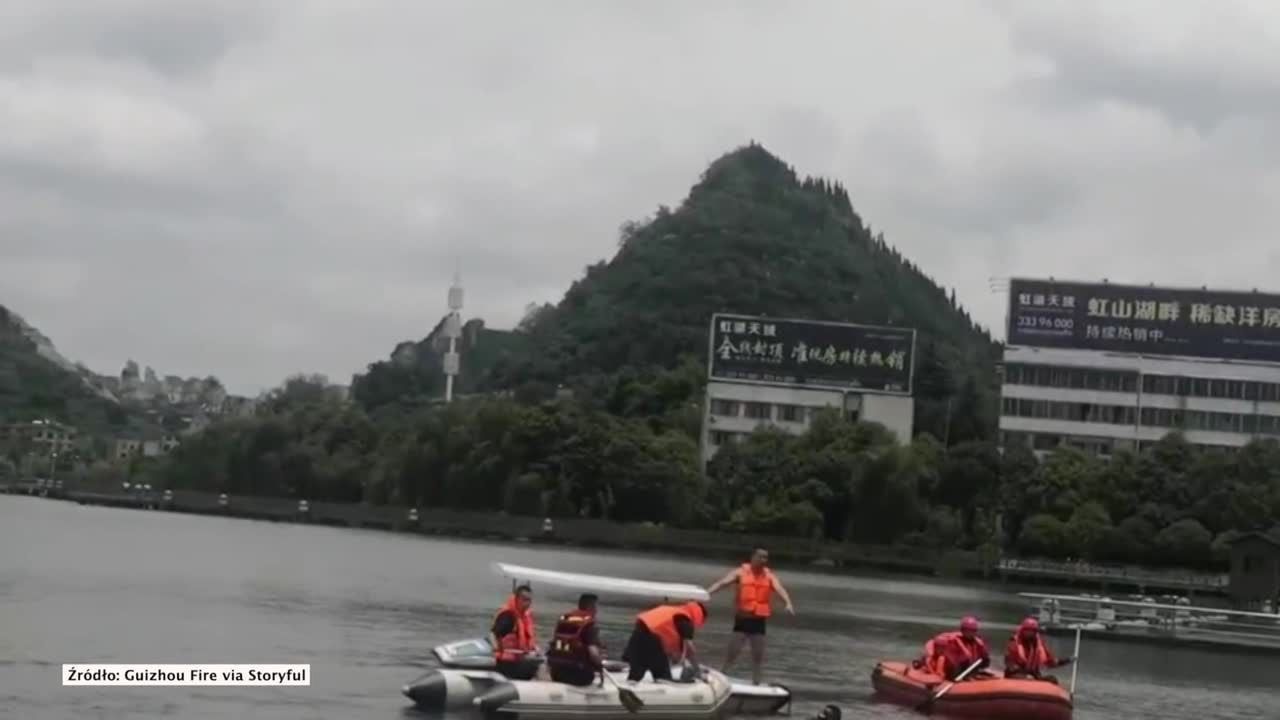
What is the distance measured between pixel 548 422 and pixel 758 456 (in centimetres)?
1564

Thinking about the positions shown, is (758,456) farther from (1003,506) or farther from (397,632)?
(397,632)

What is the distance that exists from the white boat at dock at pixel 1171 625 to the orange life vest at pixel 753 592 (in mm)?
19072

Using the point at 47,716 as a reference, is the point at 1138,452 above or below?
above

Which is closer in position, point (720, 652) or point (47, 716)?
point (47, 716)

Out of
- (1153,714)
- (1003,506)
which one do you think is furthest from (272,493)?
(1153,714)

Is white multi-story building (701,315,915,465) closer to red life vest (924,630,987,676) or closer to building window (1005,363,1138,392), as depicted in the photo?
building window (1005,363,1138,392)

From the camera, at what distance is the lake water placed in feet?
98.1

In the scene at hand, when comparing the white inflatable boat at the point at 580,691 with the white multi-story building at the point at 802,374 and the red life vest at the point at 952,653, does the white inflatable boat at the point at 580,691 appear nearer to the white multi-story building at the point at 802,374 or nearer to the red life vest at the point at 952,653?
the red life vest at the point at 952,653

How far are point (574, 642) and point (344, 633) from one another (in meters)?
15.6

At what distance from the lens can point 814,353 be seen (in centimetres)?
13738

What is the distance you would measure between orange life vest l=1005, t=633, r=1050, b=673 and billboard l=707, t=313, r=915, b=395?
3999 inches

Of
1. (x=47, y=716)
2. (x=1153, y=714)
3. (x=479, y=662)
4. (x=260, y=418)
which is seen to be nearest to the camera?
(x=47, y=716)

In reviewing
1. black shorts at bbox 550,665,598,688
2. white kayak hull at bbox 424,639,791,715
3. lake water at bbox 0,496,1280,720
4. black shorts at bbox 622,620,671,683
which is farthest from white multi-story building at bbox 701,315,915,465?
black shorts at bbox 550,665,598,688

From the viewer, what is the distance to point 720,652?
142ft
